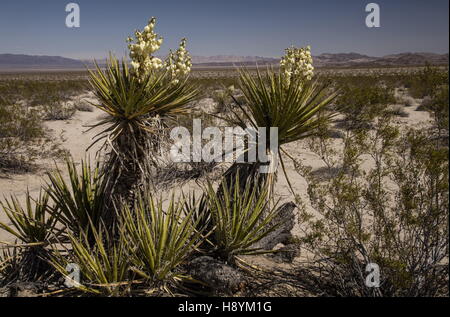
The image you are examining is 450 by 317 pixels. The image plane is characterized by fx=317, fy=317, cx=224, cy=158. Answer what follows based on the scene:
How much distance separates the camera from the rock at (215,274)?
2.62 m

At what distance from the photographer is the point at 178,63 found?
9.08 feet

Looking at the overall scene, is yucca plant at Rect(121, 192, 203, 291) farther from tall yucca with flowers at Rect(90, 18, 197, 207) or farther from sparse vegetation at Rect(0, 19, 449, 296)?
tall yucca with flowers at Rect(90, 18, 197, 207)

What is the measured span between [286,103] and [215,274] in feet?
5.39

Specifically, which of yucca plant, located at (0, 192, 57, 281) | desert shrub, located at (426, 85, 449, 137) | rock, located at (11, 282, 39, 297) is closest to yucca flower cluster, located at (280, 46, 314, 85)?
desert shrub, located at (426, 85, 449, 137)

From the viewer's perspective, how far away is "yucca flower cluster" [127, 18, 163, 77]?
8.27 feet

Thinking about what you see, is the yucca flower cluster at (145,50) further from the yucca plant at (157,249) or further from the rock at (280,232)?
the rock at (280,232)

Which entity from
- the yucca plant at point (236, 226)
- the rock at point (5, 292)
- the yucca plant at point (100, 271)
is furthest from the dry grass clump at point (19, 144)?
the yucca plant at point (236, 226)

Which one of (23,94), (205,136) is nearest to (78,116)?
(23,94)

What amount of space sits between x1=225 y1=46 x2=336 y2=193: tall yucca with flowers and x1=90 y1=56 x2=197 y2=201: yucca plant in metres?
0.65

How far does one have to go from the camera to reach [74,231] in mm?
2984

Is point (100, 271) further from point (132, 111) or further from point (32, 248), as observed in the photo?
point (132, 111)

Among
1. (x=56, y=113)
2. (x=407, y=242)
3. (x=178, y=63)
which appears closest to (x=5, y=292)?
(x=178, y=63)

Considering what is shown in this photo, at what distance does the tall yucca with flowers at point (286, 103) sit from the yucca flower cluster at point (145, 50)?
2.74ft

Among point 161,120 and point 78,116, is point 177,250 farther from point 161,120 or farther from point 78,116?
point 78,116
